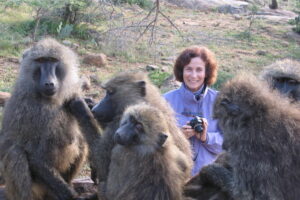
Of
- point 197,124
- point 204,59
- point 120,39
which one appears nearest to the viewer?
point 197,124

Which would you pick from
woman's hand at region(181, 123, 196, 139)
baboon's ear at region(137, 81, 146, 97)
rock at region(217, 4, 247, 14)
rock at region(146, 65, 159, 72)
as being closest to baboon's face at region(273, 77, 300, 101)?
woman's hand at region(181, 123, 196, 139)

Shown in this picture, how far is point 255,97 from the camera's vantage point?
2611mm

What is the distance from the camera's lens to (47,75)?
3.28 metres

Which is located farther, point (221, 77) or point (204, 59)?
point (221, 77)

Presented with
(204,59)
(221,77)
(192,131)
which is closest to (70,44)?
(221,77)

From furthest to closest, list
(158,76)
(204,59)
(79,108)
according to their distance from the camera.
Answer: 1. (158,76)
2. (204,59)
3. (79,108)

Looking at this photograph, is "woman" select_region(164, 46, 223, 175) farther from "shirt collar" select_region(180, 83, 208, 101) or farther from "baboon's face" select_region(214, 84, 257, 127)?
"baboon's face" select_region(214, 84, 257, 127)

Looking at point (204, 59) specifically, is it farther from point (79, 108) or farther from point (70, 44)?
point (70, 44)

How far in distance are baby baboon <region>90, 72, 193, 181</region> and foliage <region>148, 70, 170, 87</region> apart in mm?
4656

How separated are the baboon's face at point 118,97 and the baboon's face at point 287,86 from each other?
112cm

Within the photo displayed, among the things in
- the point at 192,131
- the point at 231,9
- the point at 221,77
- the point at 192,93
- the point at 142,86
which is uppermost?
the point at 231,9

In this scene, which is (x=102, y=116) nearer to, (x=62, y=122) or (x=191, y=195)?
(x=62, y=122)

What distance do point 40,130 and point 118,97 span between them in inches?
24.6

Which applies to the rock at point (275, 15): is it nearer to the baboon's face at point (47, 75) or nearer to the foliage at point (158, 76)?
the foliage at point (158, 76)
